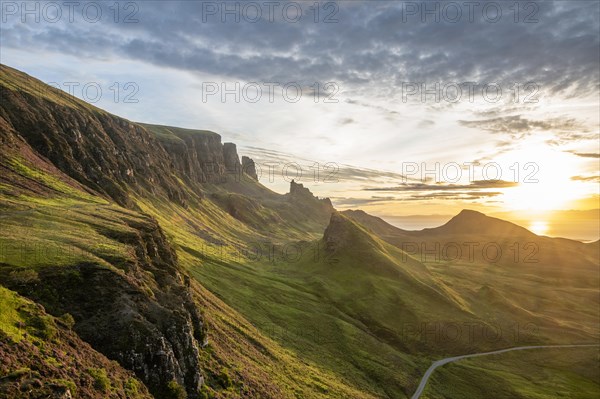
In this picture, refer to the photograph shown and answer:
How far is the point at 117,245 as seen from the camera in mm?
54656

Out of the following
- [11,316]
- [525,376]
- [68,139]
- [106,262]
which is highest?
[68,139]

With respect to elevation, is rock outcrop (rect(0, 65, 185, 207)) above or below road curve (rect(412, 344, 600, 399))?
above

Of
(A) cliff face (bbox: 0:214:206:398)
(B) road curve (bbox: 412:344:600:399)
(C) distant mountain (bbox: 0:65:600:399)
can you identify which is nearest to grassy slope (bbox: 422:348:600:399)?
(C) distant mountain (bbox: 0:65:600:399)

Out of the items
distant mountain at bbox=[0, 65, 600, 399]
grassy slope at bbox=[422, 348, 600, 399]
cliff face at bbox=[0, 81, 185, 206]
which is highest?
cliff face at bbox=[0, 81, 185, 206]

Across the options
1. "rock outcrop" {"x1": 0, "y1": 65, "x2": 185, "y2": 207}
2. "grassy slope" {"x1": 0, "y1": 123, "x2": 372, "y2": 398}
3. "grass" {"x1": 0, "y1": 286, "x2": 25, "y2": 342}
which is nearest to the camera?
"grass" {"x1": 0, "y1": 286, "x2": 25, "y2": 342}

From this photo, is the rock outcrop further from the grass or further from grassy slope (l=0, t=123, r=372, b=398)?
the grass

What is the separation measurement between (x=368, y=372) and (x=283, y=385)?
4077cm

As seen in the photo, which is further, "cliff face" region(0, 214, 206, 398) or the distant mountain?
"cliff face" region(0, 214, 206, 398)

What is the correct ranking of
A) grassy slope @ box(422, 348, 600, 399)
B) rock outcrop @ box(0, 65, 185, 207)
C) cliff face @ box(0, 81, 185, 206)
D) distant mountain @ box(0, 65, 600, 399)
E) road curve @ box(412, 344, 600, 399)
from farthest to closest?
rock outcrop @ box(0, 65, 185, 207)
cliff face @ box(0, 81, 185, 206)
grassy slope @ box(422, 348, 600, 399)
road curve @ box(412, 344, 600, 399)
distant mountain @ box(0, 65, 600, 399)

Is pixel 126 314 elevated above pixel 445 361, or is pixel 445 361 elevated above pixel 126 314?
pixel 126 314

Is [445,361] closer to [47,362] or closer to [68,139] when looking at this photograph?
[47,362]

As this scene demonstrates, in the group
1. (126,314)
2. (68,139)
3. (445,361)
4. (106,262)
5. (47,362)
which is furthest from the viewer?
(68,139)

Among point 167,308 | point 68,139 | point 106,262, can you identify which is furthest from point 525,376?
point 68,139

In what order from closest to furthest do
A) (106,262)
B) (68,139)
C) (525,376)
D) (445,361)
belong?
(106,262)
(525,376)
(445,361)
(68,139)
